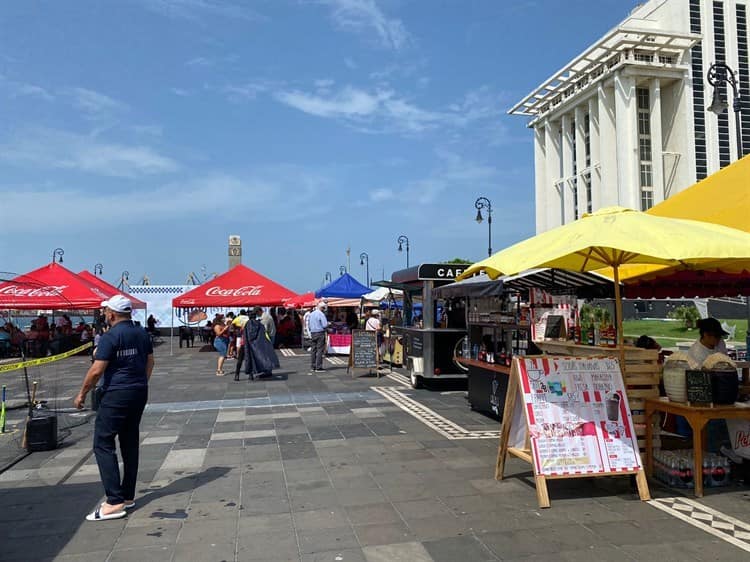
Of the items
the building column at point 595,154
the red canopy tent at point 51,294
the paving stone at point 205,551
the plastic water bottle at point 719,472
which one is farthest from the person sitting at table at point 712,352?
the building column at point 595,154

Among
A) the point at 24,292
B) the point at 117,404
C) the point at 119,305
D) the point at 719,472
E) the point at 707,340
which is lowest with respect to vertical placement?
the point at 719,472

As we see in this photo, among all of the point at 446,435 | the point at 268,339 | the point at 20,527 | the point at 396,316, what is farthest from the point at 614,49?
the point at 20,527

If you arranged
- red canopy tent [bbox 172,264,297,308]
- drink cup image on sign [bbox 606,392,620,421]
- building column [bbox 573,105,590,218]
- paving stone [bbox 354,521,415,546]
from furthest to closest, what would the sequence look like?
building column [bbox 573,105,590,218], red canopy tent [bbox 172,264,297,308], drink cup image on sign [bbox 606,392,620,421], paving stone [bbox 354,521,415,546]

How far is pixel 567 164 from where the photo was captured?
248ft

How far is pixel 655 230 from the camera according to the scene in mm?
4973

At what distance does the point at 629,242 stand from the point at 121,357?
13.7 feet

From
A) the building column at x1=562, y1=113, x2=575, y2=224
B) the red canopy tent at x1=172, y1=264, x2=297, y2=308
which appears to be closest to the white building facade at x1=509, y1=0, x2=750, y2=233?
the building column at x1=562, y1=113, x2=575, y2=224

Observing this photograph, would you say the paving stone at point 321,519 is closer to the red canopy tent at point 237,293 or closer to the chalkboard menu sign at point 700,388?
the chalkboard menu sign at point 700,388

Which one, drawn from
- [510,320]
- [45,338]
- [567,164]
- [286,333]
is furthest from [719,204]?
[567,164]

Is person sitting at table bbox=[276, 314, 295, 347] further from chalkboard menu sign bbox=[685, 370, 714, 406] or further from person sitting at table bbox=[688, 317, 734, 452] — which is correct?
chalkboard menu sign bbox=[685, 370, 714, 406]

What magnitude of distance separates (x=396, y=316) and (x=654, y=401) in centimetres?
1255

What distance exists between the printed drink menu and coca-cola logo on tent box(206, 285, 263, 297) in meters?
18.4

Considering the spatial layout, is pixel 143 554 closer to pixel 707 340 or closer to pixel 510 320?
pixel 707 340

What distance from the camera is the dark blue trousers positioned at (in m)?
4.88
